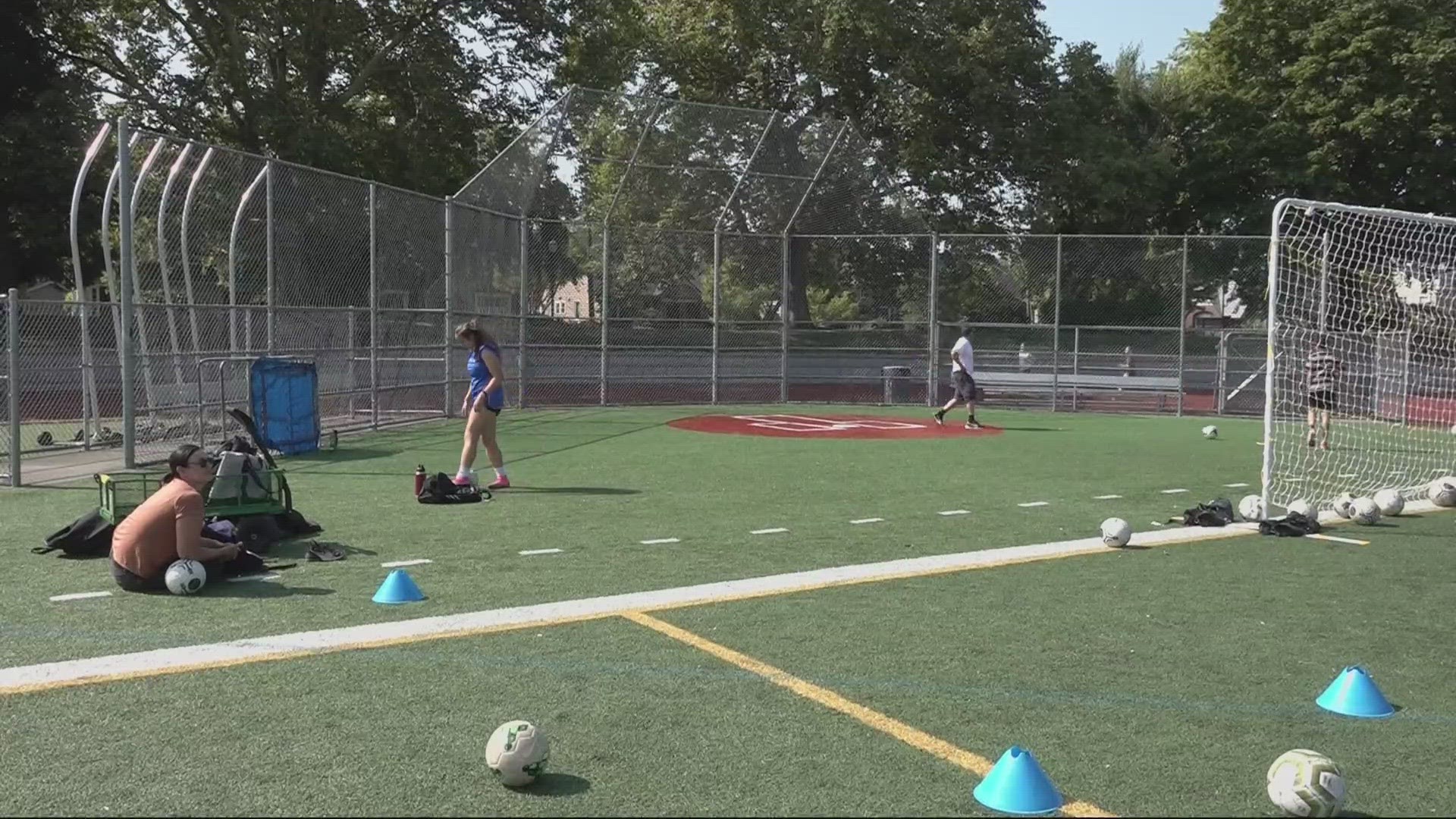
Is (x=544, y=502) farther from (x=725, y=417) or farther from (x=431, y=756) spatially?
(x=725, y=417)

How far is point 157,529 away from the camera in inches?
252

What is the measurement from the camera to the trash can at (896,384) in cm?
2338

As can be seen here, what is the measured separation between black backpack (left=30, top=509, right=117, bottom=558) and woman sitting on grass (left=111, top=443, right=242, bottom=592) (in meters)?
1.11

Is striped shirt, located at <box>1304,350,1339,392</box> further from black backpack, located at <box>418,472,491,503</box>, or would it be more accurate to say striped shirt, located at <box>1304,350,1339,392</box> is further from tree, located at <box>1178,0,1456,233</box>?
tree, located at <box>1178,0,1456,233</box>

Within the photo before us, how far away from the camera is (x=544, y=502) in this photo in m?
10.0

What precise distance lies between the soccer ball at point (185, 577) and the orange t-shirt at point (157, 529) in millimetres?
127

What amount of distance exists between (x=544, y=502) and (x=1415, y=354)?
16.4 m

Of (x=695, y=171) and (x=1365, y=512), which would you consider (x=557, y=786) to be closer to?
(x=1365, y=512)

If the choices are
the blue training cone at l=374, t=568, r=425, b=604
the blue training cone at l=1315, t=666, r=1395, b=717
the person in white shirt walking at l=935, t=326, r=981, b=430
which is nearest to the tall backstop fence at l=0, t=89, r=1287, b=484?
the person in white shirt walking at l=935, t=326, r=981, b=430

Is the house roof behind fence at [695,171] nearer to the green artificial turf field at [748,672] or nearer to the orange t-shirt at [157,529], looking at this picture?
the green artificial turf field at [748,672]

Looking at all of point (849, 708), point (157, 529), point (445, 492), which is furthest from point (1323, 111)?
point (157, 529)

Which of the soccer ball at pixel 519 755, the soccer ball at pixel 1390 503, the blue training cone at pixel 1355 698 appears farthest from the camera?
the soccer ball at pixel 1390 503

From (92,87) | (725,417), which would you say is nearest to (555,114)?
(725,417)

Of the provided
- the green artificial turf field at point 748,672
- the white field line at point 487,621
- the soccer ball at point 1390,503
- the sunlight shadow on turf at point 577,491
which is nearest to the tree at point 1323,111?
the soccer ball at point 1390,503
